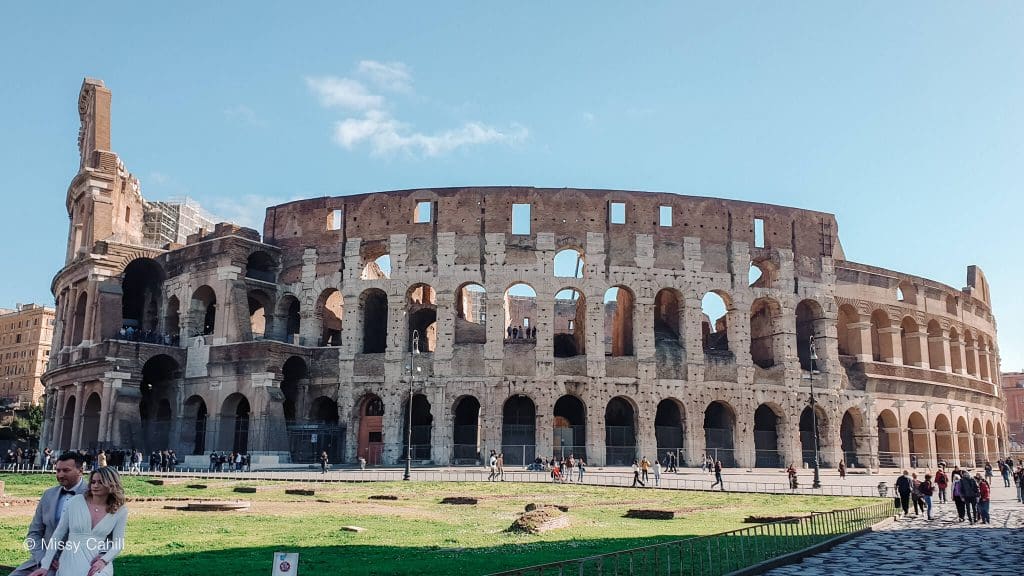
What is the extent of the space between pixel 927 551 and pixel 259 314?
38729mm

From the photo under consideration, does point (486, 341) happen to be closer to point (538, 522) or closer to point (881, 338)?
point (881, 338)

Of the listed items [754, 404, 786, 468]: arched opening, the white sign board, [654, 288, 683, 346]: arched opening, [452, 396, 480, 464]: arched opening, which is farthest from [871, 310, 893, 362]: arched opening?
the white sign board

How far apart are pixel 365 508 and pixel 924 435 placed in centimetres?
3550

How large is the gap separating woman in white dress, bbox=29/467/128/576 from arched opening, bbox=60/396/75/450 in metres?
41.4

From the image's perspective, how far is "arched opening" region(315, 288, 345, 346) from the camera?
138ft

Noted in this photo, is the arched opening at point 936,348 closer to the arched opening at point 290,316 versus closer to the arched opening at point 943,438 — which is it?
the arched opening at point 943,438

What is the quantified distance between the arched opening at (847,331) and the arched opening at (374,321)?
2298 cm

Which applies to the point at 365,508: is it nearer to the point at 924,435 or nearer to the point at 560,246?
the point at 560,246

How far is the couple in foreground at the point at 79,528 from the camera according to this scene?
5.42m

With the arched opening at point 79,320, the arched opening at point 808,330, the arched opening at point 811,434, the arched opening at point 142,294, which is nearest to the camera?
the arched opening at point 811,434

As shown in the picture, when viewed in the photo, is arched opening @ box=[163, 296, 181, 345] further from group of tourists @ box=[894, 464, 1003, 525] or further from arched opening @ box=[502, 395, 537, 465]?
group of tourists @ box=[894, 464, 1003, 525]

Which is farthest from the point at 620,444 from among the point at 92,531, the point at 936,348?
the point at 92,531

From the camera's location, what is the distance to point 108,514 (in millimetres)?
5590

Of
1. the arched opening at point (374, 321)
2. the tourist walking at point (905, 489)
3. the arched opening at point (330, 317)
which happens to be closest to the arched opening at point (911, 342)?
the arched opening at point (374, 321)
